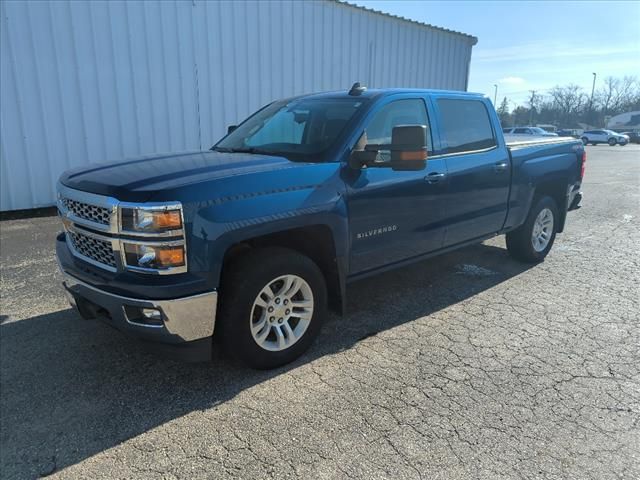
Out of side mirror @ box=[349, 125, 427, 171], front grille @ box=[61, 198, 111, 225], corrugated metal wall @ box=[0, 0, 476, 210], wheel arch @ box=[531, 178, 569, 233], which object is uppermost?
corrugated metal wall @ box=[0, 0, 476, 210]

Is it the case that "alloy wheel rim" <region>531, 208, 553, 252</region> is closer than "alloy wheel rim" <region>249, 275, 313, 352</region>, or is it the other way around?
"alloy wheel rim" <region>249, 275, 313, 352</region>

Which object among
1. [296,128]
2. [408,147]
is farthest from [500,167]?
[296,128]

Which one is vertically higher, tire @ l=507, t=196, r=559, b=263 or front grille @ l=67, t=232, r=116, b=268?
front grille @ l=67, t=232, r=116, b=268

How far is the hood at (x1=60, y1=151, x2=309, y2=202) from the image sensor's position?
2.63m

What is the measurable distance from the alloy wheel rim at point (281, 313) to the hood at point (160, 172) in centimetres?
77

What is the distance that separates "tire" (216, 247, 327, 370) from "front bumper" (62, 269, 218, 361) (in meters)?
0.16

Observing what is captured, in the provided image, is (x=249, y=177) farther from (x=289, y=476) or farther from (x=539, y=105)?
(x=539, y=105)

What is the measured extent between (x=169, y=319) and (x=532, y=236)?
14.8 feet

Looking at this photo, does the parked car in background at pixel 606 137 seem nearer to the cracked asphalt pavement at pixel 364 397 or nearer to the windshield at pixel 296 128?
the cracked asphalt pavement at pixel 364 397

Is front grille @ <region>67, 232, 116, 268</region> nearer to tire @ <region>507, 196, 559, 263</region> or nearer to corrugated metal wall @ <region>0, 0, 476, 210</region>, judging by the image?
tire @ <region>507, 196, 559, 263</region>

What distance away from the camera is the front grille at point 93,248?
278 cm

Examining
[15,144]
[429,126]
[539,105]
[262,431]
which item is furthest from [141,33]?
[539,105]

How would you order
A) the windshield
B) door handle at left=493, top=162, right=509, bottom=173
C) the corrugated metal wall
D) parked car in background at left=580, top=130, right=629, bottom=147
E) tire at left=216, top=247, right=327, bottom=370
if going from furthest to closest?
parked car in background at left=580, top=130, right=629, bottom=147 < the corrugated metal wall < door handle at left=493, top=162, right=509, bottom=173 < the windshield < tire at left=216, top=247, right=327, bottom=370

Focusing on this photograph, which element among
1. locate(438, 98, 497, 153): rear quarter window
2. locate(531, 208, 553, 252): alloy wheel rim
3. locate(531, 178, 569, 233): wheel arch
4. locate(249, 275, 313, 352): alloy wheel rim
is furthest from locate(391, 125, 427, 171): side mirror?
locate(531, 178, 569, 233): wheel arch
